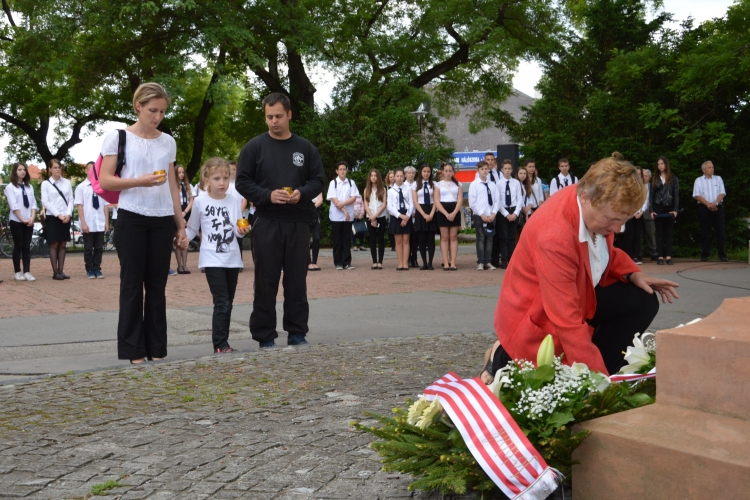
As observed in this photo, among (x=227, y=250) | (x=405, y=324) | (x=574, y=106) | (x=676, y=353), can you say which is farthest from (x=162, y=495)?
(x=574, y=106)

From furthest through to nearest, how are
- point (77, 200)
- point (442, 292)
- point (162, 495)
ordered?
point (77, 200), point (442, 292), point (162, 495)

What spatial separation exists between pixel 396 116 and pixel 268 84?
190 inches

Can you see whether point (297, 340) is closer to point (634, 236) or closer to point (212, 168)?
point (212, 168)

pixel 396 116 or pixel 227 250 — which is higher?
pixel 396 116

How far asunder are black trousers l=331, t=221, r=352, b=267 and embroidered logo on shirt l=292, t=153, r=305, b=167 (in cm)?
956

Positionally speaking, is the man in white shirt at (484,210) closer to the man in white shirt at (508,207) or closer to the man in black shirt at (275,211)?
the man in white shirt at (508,207)

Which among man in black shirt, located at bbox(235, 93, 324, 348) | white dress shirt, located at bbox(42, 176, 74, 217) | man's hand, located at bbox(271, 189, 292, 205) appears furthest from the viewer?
white dress shirt, located at bbox(42, 176, 74, 217)

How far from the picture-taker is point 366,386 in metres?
5.77

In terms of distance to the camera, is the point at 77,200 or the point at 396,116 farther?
the point at 396,116

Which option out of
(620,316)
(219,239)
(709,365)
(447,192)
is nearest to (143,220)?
(219,239)

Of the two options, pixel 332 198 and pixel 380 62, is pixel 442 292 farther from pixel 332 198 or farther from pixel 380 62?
pixel 380 62

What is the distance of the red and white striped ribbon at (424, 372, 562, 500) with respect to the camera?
3.23m

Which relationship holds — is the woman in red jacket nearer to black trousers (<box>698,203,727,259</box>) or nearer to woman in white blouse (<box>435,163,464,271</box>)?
woman in white blouse (<box>435,163,464,271</box>)

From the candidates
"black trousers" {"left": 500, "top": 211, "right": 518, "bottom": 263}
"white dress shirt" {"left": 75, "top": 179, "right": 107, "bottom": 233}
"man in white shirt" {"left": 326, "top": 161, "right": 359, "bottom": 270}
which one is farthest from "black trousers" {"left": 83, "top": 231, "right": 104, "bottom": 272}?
"black trousers" {"left": 500, "top": 211, "right": 518, "bottom": 263}
